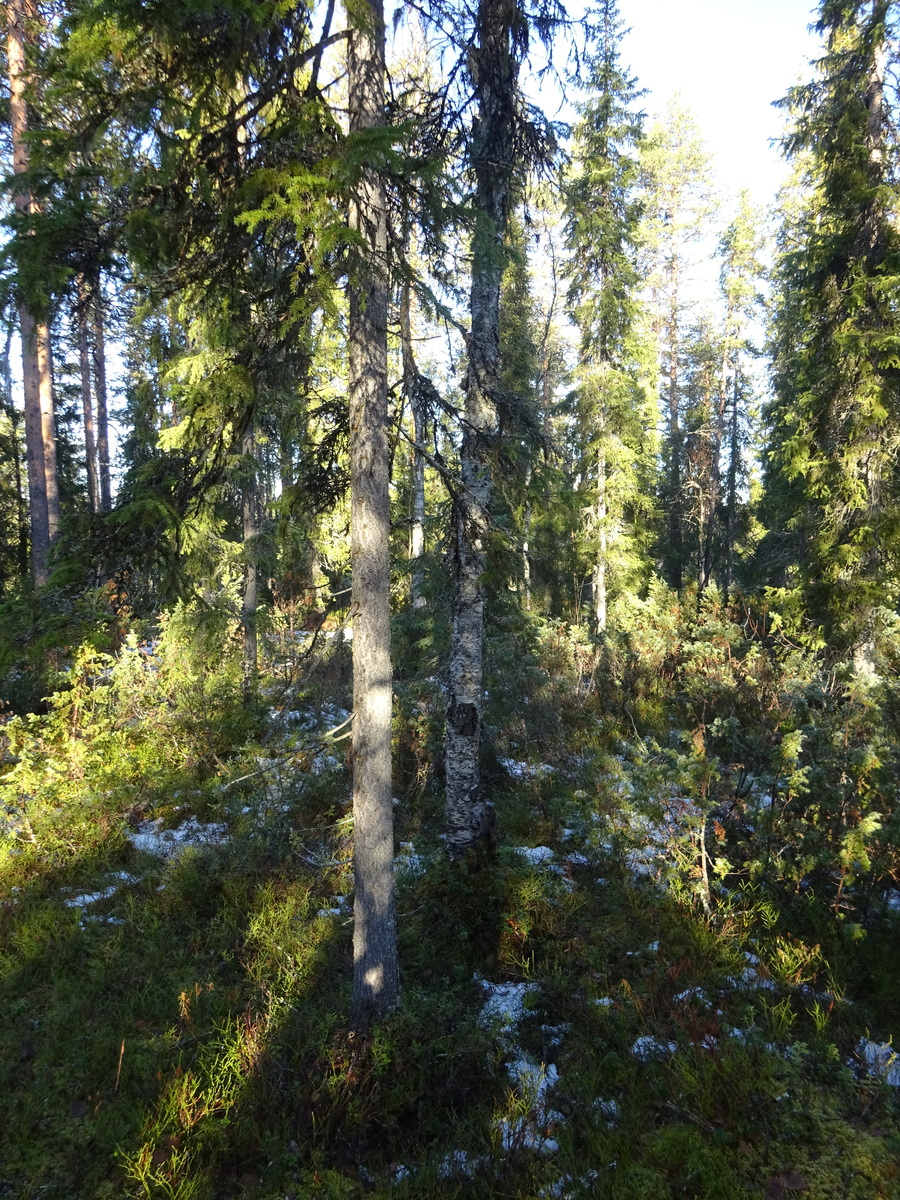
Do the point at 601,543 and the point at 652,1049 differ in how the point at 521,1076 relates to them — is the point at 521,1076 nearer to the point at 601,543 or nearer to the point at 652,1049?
the point at 652,1049

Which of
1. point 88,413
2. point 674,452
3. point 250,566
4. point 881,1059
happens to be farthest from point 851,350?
point 88,413

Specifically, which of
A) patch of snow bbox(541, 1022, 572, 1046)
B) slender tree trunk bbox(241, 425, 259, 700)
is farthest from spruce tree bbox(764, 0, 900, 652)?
slender tree trunk bbox(241, 425, 259, 700)

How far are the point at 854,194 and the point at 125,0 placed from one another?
38.3 ft

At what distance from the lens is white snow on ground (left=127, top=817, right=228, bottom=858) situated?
735 centimetres

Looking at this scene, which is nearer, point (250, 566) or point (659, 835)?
point (659, 835)

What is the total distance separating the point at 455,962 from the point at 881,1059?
3344 mm

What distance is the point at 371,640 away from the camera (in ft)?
15.8

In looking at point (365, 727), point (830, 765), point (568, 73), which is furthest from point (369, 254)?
point (830, 765)

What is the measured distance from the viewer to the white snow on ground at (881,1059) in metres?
4.22

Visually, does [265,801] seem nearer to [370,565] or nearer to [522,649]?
[370,565]

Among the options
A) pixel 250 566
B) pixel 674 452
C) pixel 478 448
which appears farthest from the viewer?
pixel 674 452

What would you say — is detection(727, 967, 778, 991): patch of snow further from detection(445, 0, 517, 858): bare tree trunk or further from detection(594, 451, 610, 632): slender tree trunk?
detection(594, 451, 610, 632): slender tree trunk

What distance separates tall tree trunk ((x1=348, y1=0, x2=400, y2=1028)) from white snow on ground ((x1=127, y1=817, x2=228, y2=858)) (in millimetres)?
3239

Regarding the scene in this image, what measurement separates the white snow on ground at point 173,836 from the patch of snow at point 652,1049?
4.96 m
